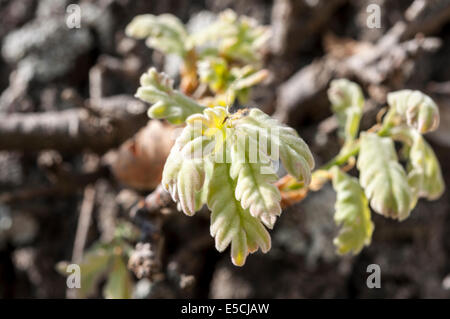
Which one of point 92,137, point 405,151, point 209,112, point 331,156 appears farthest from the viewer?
point 331,156

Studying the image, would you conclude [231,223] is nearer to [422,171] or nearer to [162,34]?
A: [422,171]

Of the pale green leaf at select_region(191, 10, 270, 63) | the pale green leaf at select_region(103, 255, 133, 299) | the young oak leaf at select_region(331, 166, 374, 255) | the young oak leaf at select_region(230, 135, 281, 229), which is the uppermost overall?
the pale green leaf at select_region(191, 10, 270, 63)

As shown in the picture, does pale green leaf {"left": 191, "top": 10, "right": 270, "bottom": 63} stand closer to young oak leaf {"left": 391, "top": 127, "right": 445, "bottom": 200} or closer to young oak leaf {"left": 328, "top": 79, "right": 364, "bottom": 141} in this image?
young oak leaf {"left": 328, "top": 79, "right": 364, "bottom": 141}

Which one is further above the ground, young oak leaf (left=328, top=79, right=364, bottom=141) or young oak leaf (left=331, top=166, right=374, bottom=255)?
young oak leaf (left=328, top=79, right=364, bottom=141)

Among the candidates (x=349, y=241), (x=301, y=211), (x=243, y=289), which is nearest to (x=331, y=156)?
(x=301, y=211)

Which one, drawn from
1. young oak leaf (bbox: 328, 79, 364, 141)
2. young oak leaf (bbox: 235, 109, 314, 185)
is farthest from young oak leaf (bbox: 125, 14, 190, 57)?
young oak leaf (bbox: 235, 109, 314, 185)

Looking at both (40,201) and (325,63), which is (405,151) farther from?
(40,201)
